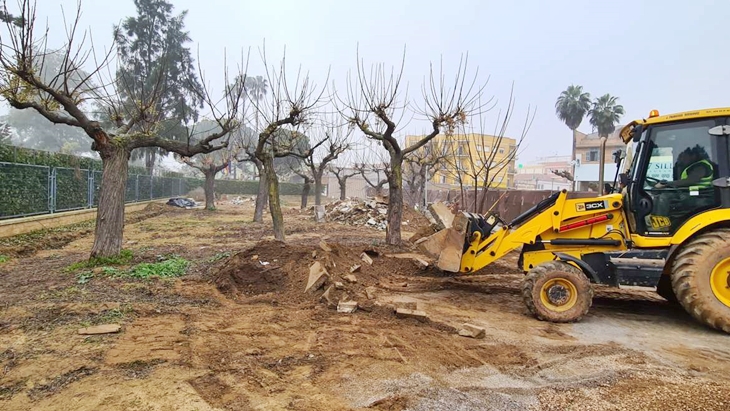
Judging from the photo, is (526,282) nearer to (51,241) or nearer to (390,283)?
(390,283)

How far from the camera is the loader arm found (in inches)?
225

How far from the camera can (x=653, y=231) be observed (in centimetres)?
534

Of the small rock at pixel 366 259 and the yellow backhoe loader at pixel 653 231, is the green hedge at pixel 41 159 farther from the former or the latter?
the yellow backhoe loader at pixel 653 231

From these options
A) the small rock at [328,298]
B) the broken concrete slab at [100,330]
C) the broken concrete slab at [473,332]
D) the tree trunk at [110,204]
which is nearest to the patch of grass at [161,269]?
the tree trunk at [110,204]

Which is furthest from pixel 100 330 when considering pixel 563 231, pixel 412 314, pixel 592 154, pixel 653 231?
pixel 592 154

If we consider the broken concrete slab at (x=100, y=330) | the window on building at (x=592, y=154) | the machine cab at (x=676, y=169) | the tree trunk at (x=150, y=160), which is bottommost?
the broken concrete slab at (x=100, y=330)

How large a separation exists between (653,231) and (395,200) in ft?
20.3

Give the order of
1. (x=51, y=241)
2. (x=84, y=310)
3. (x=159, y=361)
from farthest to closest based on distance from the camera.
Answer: (x=51, y=241), (x=84, y=310), (x=159, y=361)

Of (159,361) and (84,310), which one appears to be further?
(84,310)

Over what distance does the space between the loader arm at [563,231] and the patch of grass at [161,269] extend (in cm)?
518

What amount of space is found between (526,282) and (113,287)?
19.2ft

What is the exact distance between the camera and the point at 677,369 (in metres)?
3.95

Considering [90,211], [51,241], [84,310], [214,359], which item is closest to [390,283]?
[214,359]

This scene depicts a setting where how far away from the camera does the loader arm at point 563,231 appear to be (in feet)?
18.7
